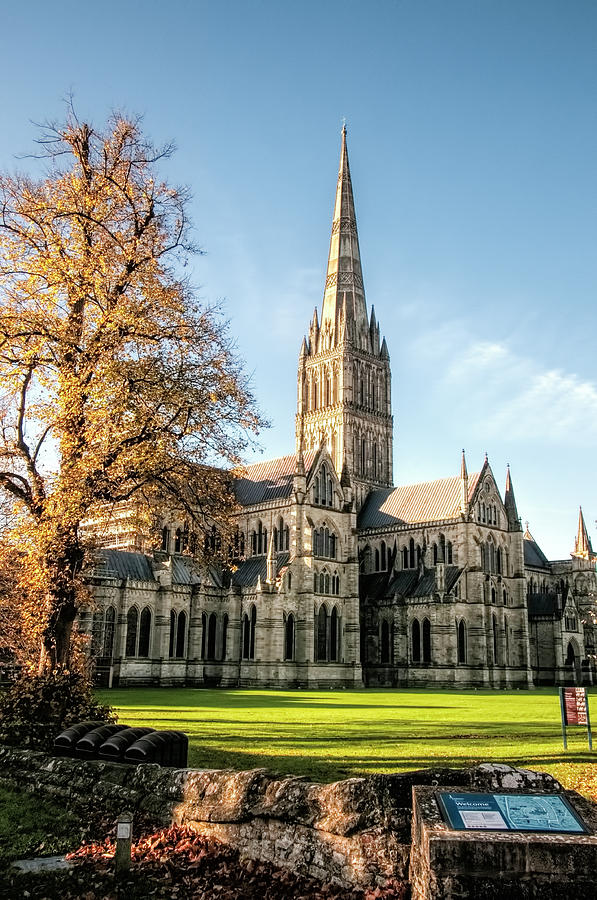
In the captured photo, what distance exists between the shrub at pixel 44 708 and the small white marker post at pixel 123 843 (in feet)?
20.2

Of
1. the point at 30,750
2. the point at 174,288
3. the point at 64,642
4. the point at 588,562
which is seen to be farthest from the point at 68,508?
the point at 588,562

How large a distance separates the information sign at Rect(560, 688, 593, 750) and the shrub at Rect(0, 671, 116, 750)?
10.5 m

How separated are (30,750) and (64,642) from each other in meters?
4.25

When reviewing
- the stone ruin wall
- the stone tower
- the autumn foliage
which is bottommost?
the autumn foliage

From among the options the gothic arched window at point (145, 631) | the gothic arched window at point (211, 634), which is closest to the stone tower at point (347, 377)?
the gothic arched window at point (211, 634)

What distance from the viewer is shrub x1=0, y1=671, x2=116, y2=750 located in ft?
48.3

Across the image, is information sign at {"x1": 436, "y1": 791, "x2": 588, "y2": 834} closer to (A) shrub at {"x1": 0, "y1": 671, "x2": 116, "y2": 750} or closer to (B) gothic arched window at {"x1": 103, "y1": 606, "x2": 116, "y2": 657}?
(A) shrub at {"x1": 0, "y1": 671, "x2": 116, "y2": 750}

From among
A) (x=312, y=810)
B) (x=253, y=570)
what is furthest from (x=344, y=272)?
(x=312, y=810)

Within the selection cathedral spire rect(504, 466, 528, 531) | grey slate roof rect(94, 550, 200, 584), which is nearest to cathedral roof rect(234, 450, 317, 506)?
grey slate roof rect(94, 550, 200, 584)

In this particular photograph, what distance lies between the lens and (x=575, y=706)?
61.8 feet

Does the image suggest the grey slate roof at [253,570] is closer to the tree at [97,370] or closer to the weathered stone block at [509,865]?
the tree at [97,370]

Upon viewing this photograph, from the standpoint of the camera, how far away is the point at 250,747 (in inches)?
724

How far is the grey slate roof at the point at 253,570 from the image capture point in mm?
63716

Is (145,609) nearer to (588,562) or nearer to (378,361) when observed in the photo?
(378,361)
